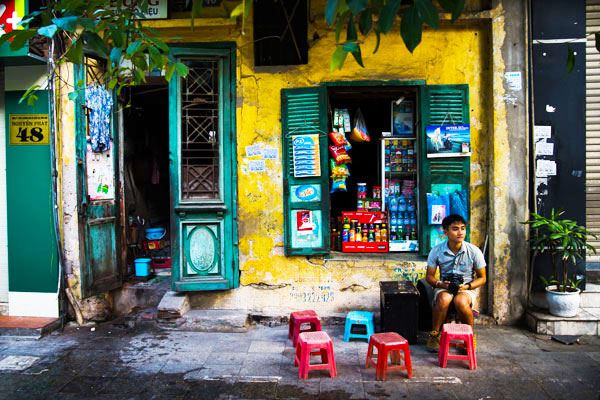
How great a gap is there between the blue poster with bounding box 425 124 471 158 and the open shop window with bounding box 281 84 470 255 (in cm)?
1

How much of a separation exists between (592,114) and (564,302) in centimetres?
258

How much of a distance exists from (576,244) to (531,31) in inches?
102

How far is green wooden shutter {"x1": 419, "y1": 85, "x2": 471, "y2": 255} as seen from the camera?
6406 millimetres

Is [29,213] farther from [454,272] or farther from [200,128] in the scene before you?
[454,272]

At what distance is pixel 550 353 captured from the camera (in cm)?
541

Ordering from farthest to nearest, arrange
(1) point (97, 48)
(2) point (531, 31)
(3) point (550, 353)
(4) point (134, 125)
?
(4) point (134, 125) → (2) point (531, 31) → (3) point (550, 353) → (1) point (97, 48)

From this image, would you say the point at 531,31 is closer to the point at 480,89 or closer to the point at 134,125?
the point at 480,89

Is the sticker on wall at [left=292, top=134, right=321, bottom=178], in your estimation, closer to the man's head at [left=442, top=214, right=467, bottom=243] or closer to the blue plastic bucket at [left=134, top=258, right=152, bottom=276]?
the man's head at [left=442, top=214, right=467, bottom=243]

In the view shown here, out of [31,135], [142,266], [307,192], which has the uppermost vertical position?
[31,135]

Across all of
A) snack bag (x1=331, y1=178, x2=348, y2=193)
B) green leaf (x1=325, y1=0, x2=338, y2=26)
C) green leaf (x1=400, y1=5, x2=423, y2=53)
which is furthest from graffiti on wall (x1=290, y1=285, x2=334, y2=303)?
green leaf (x1=325, y1=0, x2=338, y2=26)

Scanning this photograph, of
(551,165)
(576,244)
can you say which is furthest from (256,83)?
(576,244)

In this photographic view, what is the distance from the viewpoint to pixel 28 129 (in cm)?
639

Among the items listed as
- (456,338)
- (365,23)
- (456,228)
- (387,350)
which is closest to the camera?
(365,23)

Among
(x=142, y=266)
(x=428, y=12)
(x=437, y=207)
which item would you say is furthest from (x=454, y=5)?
(x=142, y=266)
